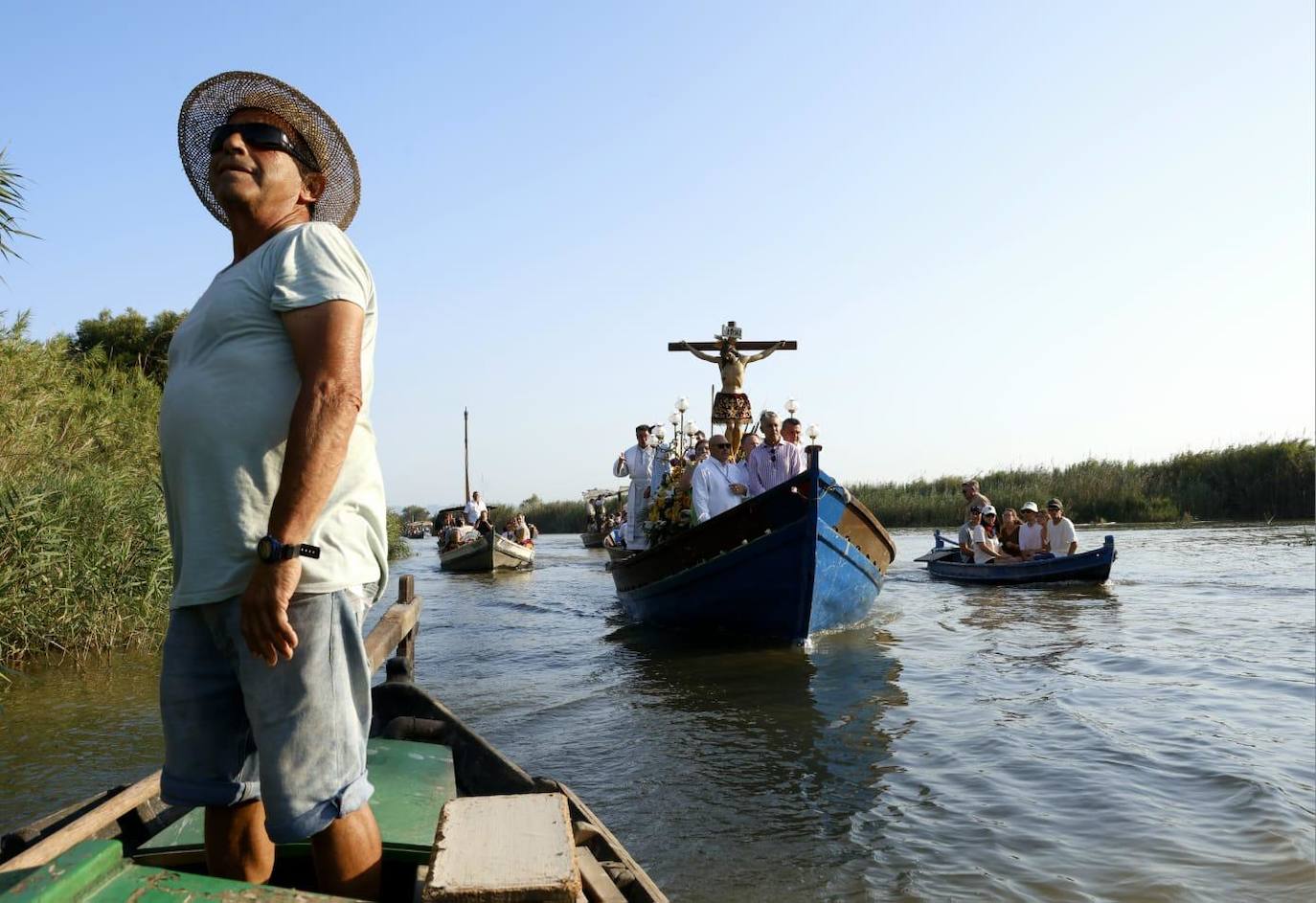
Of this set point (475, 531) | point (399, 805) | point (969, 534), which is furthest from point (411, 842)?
point (475, 531)

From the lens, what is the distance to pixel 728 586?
1038 cm

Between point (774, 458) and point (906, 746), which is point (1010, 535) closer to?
point (774, 458)

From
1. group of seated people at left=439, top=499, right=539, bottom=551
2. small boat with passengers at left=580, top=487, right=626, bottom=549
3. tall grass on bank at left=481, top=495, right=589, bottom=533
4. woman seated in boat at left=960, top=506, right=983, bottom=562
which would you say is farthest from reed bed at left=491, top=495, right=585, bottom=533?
woman seated in boat at left=960, top=506, right=983, bottom=562

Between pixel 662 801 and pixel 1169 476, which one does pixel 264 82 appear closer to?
pixel 662 801

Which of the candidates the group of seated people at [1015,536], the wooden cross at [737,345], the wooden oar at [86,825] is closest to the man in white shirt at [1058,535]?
the group of seated people at [1015,536]

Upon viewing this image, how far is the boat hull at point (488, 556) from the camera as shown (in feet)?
76.8

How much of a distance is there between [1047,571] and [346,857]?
599 inches

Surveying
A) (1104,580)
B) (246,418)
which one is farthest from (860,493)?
(246,418)

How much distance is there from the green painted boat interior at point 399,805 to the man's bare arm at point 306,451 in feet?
3.22

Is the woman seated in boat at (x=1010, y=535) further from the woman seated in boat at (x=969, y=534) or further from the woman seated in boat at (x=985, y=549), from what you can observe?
the woman seated in boat at (x=969, y=534)

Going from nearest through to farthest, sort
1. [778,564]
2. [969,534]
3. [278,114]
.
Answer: [278,114], [778,564], [969,534]

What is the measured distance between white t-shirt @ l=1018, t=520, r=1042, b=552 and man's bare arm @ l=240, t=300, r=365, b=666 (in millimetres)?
15959

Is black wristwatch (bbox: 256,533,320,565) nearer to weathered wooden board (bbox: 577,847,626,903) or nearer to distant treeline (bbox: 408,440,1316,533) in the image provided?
weathered wooden board (bbox: 577,847,626,903)

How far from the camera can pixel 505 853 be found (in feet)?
6.05
